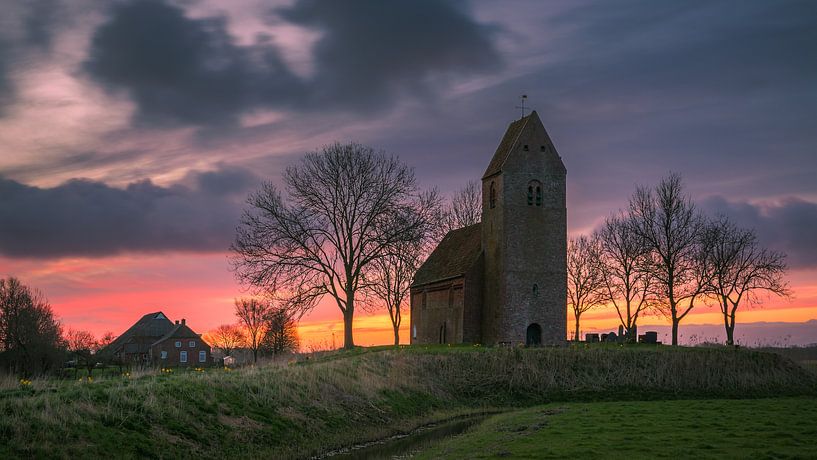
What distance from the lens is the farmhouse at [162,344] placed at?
96.9 metres

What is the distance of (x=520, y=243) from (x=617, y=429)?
1188 inches

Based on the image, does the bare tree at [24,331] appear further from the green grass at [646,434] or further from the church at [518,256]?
the green grass at [646,434]

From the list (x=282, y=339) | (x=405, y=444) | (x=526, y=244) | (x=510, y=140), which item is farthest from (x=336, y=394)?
(x=282, y=339)

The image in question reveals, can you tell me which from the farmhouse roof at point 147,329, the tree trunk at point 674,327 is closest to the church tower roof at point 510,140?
the tree trunk at point 674,327

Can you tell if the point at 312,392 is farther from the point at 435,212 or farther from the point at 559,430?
the point at 435,212

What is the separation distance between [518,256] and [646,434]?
3107 centimetres

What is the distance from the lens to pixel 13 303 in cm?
6556

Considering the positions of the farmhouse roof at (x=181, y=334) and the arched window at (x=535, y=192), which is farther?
the farmhouse roof at (x=181, y=334)

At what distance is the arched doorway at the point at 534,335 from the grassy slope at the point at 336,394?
8088mm

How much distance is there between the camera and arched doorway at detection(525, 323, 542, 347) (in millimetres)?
52441

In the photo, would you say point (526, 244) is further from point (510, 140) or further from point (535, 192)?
point (510, 140)

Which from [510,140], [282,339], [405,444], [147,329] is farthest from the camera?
[147,329]

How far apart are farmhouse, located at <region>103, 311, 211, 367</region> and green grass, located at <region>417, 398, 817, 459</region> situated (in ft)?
239

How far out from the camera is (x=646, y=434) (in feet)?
72.4
